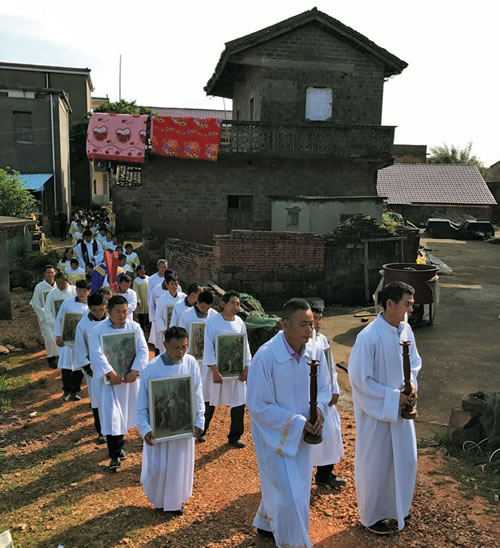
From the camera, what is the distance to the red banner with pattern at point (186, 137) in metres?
18.3

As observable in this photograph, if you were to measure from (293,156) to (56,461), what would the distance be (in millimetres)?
14930

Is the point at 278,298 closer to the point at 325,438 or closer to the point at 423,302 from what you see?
the point at 423,302

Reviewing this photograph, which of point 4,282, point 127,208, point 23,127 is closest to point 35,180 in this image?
point 23,127

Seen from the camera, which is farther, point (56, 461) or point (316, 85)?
point (316, 85)

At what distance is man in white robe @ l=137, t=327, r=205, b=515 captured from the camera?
4.73 metres

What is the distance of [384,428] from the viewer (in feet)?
14.5

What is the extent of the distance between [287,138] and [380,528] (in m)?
16.2

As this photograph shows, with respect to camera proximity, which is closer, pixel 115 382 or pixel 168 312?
pixel 115 382

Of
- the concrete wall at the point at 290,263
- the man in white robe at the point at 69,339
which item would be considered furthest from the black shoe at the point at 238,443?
the concrete wall at the point at 290,263

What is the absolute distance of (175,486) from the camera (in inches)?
186

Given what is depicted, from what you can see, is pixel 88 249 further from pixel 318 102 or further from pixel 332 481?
pixel 332 481

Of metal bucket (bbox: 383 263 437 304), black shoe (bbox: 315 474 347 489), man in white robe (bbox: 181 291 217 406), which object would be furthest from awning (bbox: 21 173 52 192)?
black shoe (bbox: 315 474 347 489)

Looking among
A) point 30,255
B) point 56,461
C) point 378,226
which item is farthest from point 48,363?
point 378,226

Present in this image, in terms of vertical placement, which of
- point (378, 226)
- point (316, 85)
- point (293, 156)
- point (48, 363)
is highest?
point (316, 85)
